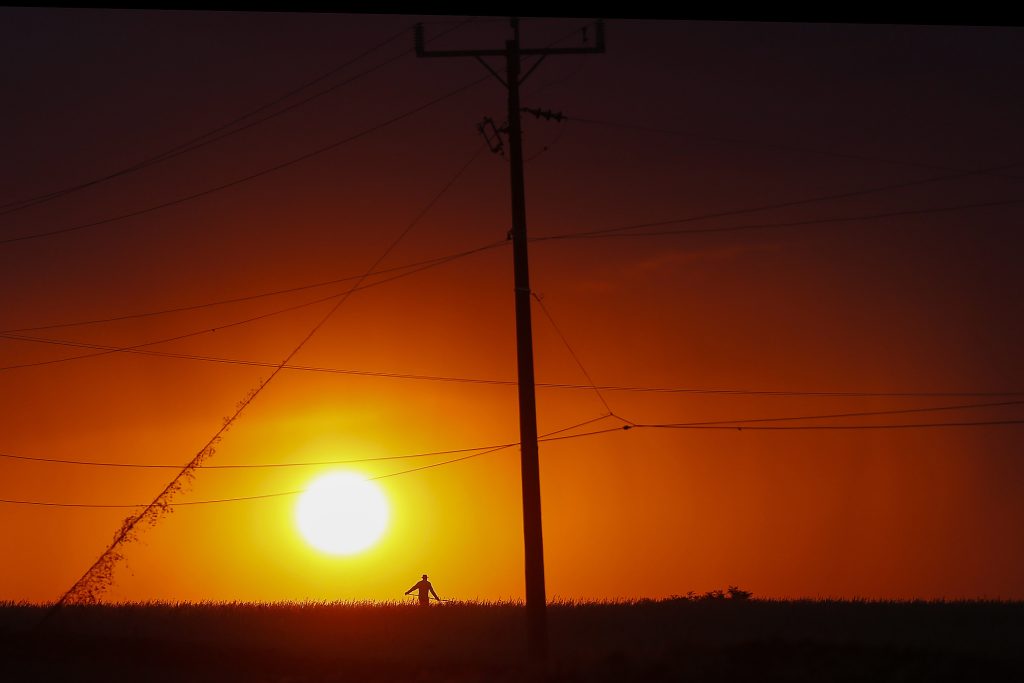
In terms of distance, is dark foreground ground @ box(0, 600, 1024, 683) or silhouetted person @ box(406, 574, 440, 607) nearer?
dark foreground ground @ box(0, 600, 1024, 683)

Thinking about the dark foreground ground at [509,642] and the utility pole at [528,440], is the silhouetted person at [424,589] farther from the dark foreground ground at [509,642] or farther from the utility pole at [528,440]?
the utility pole at [528,440]

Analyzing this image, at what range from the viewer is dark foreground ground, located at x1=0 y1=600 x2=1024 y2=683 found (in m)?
22.7

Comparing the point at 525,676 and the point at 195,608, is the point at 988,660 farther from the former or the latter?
the point at 195,608

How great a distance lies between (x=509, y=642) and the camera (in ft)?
90.2

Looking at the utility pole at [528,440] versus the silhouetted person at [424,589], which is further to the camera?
the silhouetted person at [424,589]

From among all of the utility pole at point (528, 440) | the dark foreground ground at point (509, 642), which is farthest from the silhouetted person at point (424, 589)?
the utility pole at point (528, 440)

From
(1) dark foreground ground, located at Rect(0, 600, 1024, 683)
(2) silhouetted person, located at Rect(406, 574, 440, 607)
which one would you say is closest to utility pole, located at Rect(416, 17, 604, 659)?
(1) dark foreground ground, located at Rect(0, 600, 1024, 683)

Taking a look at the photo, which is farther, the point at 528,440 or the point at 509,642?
the point at 509,642

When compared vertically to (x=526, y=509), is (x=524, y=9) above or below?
below

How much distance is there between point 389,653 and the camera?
84.1 feet

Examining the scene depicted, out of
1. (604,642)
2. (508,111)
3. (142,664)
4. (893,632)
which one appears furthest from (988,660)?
(142,664)

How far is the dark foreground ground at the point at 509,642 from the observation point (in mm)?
22703

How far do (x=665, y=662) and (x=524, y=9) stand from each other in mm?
19605

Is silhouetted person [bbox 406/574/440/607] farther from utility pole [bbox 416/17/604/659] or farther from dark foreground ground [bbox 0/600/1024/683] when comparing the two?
utility pole [bbox 416/17/604/659]
